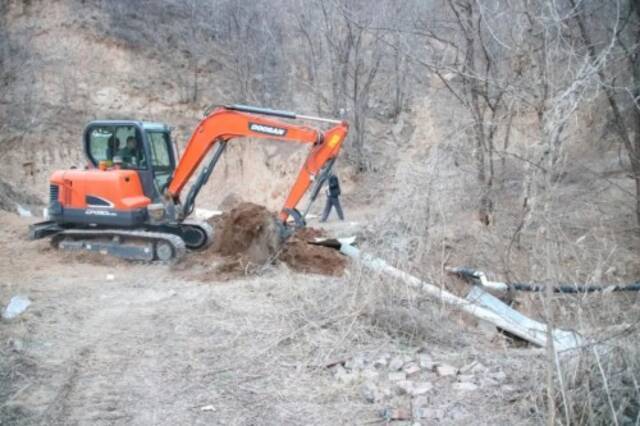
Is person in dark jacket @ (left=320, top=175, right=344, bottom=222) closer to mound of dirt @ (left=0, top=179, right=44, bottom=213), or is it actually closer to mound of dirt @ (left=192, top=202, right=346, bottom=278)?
mound of dirt @ (left=192, top=202, right=346, bottom=278)

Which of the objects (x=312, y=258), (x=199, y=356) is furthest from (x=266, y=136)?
(x=199, y=356)

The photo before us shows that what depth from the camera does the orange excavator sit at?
30.5ft

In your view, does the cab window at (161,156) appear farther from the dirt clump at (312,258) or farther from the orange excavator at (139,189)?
the dirt clump at (312,258)

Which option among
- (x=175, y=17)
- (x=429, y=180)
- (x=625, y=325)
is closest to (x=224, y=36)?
(x=175, y=17)

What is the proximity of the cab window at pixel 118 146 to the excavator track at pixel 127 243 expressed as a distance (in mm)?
1159

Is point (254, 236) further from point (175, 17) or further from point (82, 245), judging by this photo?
point (175, 17)

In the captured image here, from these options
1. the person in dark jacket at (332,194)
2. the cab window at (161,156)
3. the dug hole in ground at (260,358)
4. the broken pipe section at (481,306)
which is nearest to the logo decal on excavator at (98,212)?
the cab window at (161,156)

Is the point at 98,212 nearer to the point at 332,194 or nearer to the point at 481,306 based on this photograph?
the point at 332,194

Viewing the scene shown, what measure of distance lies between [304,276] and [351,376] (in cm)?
336

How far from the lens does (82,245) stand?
9969 millimetres

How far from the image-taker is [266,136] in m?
8.94

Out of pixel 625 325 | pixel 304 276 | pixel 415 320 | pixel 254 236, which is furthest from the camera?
pixel 254 236

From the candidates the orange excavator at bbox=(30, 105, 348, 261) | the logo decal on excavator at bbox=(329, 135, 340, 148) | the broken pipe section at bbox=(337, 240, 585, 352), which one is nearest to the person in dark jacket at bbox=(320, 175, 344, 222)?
the orange excavator at bbox=(30, 105, 348, 261)

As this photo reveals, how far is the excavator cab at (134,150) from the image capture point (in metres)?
9.63
